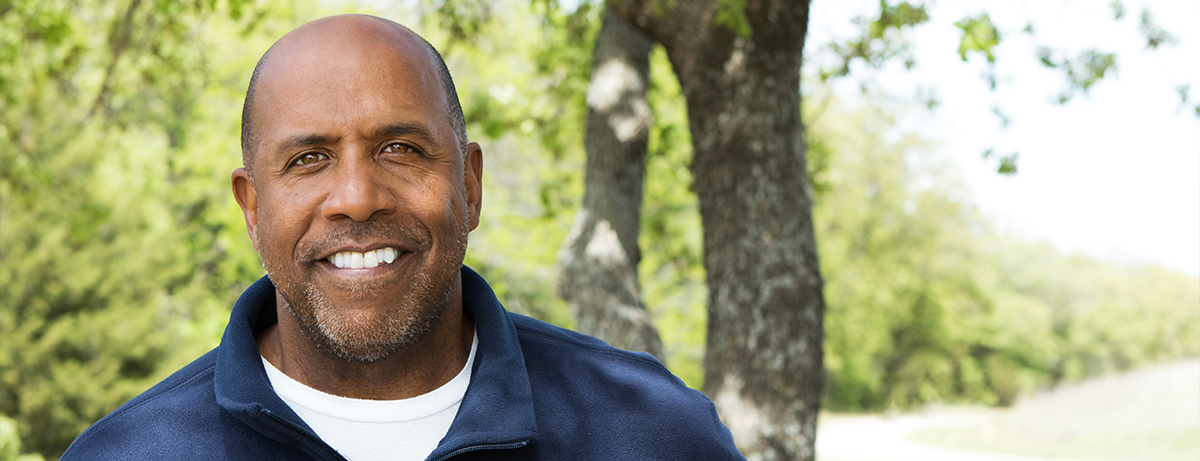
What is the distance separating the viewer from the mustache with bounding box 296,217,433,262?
1647 mm

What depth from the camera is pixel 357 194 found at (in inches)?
64.0

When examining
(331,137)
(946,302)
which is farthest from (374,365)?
(946,302)

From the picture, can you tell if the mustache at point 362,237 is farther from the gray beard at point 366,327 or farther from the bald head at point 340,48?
the bald head at point 340,48

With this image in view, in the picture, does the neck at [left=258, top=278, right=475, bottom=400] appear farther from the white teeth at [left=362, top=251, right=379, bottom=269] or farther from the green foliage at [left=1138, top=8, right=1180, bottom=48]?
the green foliage at [left=1138, top=8, right=1180, bottom=48]

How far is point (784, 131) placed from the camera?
4.35m

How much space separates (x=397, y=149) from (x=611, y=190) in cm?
508

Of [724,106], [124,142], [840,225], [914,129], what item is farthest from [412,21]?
[914,129]

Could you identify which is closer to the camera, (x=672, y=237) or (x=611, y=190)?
(x=611, y=190)

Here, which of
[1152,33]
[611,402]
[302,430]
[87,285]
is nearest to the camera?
[302,430]

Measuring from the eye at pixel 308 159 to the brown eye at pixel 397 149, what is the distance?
0.12m

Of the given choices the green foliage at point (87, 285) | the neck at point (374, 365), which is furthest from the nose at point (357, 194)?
the green foliage at point (87, 285)

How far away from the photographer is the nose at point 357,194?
5.33ft

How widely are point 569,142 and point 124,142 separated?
651 inches

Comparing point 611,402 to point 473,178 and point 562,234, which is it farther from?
point 562,234
